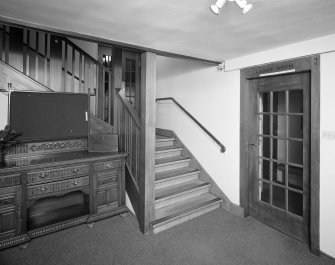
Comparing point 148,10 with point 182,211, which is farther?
point 182,211

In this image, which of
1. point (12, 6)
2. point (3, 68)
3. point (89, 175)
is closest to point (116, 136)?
Answer: point (89, 175)

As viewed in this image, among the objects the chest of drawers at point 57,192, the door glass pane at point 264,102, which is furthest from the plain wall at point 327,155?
the chest of drawers at point 57,192

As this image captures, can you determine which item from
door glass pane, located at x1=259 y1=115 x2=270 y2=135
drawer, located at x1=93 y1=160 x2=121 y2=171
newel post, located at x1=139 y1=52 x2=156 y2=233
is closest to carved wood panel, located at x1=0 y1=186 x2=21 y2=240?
drawer, located at x1=93 y1=160 x2=121 y2=171

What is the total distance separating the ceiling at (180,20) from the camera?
1.61 meters

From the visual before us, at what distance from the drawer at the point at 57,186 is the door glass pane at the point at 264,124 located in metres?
2.51

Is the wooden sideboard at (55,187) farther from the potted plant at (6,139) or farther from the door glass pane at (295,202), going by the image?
the door glass pane at (295,202)

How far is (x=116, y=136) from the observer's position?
331 cm

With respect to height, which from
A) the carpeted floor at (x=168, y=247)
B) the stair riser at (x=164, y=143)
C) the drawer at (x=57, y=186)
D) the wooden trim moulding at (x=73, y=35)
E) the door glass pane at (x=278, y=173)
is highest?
the wooden trim moulding at (x=73, y=35)

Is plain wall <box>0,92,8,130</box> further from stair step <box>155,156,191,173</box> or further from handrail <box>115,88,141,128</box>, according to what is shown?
stair step <box>155,156,191,173</box>

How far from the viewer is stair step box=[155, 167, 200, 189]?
11.4 feet

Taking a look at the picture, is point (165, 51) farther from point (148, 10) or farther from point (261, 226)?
point (261, 226)

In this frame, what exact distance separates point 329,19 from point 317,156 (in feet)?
4.51

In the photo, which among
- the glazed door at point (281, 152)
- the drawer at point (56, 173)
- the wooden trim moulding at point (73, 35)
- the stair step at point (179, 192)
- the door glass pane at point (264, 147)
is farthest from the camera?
the stair step at point (179, 192)

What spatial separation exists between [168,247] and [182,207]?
0.78 meters
